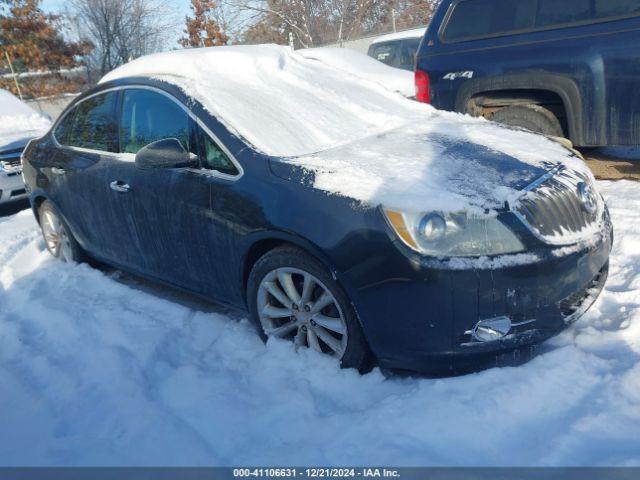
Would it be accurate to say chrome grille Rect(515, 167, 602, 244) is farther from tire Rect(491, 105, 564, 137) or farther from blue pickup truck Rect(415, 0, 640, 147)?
tire Rect(491, 105, 564, 137)

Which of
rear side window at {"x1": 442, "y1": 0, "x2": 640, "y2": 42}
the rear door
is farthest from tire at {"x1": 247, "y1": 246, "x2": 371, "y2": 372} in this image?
rear side window at {"x1": 442, "y1": 0, "x2": 640, "y2": 42}

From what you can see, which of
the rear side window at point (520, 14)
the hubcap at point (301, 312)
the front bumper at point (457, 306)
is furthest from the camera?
the rear side window at point (520, 14)

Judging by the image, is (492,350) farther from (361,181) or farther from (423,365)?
(361,181)

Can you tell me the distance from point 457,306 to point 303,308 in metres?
0.82

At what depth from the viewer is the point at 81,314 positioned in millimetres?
3639

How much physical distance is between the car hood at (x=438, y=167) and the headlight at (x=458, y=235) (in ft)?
0.16

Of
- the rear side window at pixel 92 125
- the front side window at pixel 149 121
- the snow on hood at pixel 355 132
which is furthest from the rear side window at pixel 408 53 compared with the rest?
the front side window at pixel 149 121

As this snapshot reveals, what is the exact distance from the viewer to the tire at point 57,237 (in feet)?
14.6

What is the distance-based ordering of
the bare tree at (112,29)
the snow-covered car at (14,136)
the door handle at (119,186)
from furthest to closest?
the bare tree at (112,29), the snow-covered car at (14,136), the door handle at (119,186)

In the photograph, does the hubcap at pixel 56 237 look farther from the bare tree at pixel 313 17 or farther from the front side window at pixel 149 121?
the bare tree at pixel 313 17

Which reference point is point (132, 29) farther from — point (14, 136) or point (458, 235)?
point (458, 235)

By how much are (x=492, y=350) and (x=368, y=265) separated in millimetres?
669

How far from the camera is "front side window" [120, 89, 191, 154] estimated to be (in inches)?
126

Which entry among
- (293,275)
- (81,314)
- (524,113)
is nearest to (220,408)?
(293,275)
